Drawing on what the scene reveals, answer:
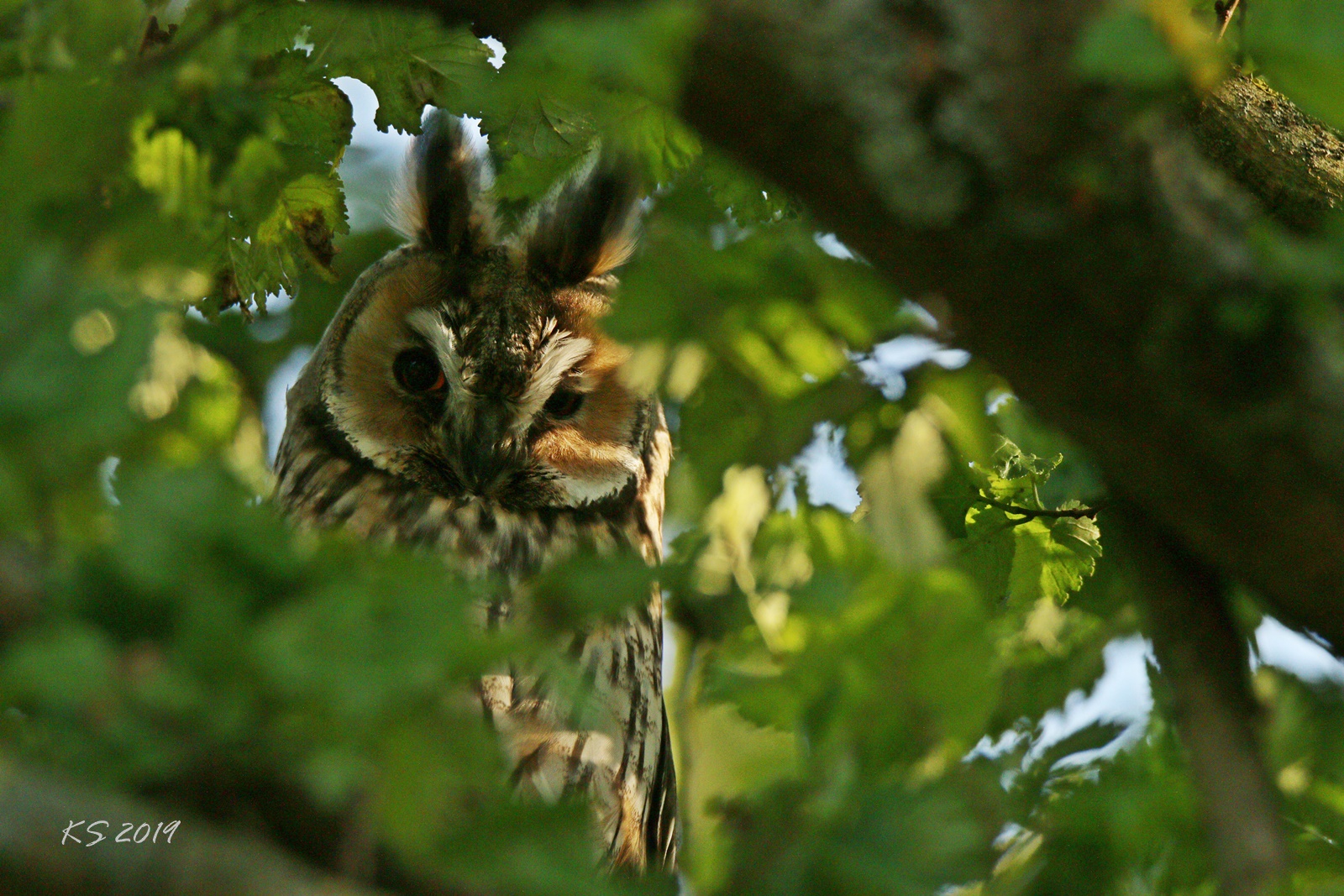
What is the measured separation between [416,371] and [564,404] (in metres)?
0.42

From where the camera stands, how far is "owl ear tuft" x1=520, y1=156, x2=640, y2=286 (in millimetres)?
3447

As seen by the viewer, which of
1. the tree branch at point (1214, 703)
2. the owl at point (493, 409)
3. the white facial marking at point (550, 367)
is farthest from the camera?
the white facial marking at point (550, 367)

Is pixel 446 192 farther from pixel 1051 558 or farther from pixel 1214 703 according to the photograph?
pixel 1214 703

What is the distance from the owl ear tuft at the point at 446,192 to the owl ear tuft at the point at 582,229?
15 centimetres

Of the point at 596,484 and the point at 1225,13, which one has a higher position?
the point at 1225,13

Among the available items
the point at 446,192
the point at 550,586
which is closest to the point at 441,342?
the point at 446,192

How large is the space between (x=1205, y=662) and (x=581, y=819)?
0.89 meters

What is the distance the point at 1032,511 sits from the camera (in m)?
2.40

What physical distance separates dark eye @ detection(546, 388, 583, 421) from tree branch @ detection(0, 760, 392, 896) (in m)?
2.51

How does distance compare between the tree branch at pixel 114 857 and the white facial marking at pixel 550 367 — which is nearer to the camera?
the tree branch at pixel 114 857

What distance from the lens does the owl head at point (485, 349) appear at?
3322mm

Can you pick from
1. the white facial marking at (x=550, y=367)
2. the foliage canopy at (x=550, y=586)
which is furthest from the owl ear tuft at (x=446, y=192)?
the foliage canopy at (x=550, y=586)

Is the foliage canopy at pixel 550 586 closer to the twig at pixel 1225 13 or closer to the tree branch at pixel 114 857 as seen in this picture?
the tree branch at pixel 114 857

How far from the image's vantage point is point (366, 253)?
5008 mm
